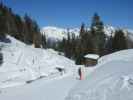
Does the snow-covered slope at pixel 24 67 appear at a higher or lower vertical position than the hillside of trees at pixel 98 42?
lower

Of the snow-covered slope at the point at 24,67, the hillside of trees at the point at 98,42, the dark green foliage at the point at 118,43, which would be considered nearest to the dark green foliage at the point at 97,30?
the hillside of trees at the point at 98,42

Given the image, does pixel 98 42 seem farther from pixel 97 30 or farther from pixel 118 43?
pixel 118 43

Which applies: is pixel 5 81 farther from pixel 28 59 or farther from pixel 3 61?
pixel 28 59

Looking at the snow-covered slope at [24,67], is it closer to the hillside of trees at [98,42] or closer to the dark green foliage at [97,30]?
the hillside of trees at [98,42]

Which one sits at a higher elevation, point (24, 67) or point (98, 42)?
point (98, 42)

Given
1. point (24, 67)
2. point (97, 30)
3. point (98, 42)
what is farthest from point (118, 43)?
point (24, 67)

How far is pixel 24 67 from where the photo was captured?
33.1m

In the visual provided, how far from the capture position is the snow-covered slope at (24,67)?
27.5m

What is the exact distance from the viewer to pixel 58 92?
49.8 ft

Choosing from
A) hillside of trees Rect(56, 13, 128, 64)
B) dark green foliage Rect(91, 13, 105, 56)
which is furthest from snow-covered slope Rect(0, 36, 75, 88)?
dark green foliage Rect(91, 13, 105, 56)

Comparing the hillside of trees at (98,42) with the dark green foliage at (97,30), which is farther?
the dark green foliage at (97,30)

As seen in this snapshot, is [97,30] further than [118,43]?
Yes

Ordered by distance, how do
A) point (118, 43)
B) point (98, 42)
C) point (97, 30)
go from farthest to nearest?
point (97, 30), point (98, 42), point (118, 43)

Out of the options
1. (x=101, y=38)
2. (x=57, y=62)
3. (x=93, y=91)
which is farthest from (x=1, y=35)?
(x=93, y=91)
